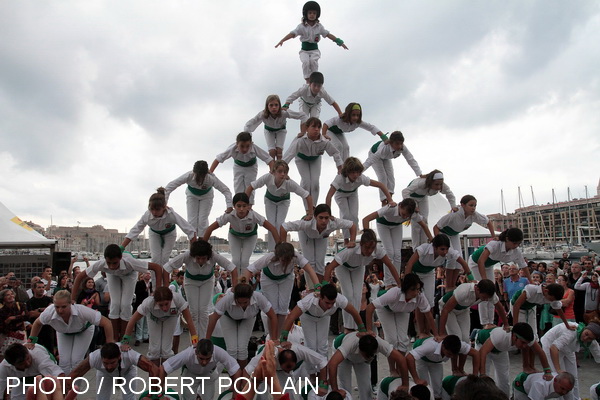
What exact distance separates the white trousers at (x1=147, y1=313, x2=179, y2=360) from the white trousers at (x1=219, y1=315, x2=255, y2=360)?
0.88 metres

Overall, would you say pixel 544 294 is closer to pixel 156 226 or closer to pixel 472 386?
pixel 472 386

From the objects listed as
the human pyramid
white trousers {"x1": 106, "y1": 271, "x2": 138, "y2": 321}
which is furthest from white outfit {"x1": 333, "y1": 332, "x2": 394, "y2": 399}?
white trousers {"x1": 106, "y1": 271, "x2": 138, "y2": 321}

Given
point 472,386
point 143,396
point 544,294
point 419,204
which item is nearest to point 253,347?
point 143,396

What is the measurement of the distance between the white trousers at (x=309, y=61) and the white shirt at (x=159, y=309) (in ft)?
21.5

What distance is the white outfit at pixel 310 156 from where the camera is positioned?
9.18 metres

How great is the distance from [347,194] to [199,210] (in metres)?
3.27

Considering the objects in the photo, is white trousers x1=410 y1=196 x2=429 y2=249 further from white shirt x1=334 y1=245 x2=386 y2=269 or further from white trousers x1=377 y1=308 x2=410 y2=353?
white trousers x1=377 y1=308 x2=410 y2=353

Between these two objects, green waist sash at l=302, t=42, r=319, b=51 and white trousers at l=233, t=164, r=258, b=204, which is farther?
green waist sash at l=302, t=42, r=319, b=51

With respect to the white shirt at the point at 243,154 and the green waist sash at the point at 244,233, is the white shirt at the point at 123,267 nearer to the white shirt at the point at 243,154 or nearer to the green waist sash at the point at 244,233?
the green waist sash at the point at 244,233

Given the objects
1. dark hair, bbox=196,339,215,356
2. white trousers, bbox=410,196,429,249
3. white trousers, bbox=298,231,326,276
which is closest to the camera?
dark hair, bbox=196,339,215,356

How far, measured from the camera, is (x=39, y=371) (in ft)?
19.6

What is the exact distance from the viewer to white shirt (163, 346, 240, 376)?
19.9 feet

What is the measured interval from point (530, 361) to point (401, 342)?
193cm

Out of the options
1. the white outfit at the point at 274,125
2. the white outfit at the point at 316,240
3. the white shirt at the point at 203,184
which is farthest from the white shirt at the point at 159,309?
the white outfit at the point at 274,125
